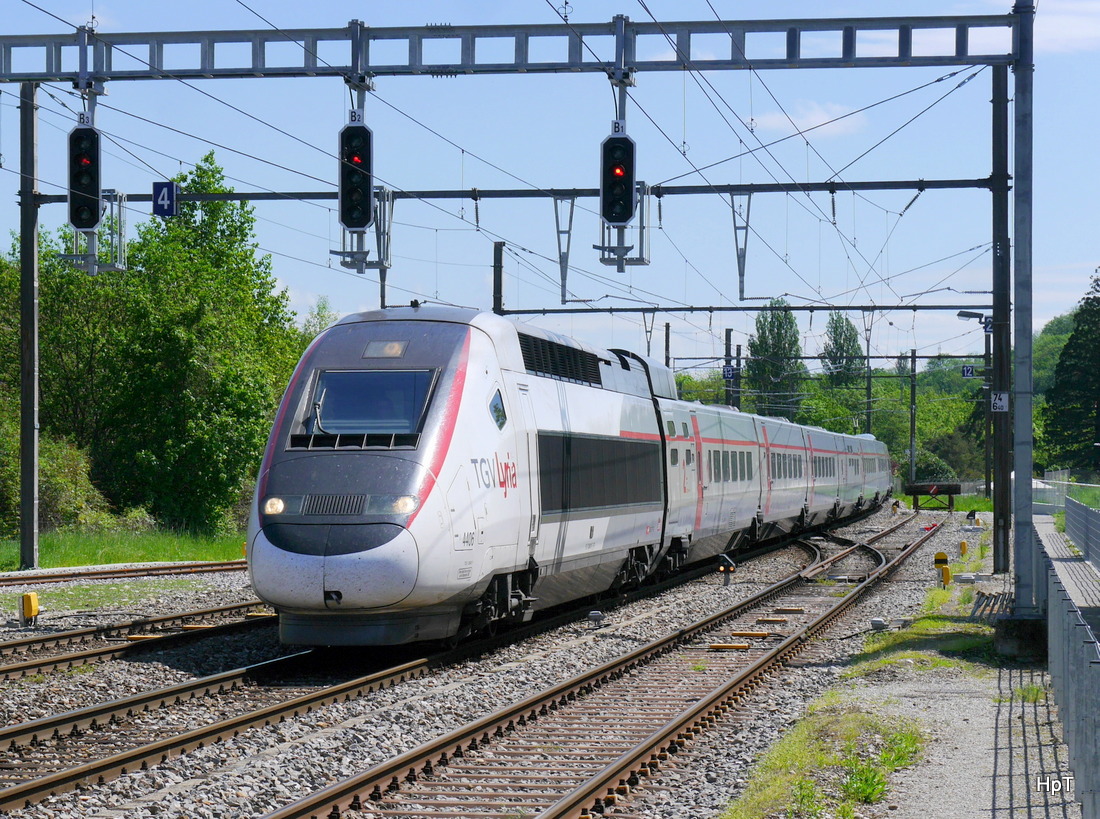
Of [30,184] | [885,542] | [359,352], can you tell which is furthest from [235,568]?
[885,542]

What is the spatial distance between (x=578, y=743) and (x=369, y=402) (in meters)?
4.58

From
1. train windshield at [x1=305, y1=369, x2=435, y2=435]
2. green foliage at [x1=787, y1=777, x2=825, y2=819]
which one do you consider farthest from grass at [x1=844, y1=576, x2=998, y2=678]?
green foliage at [x1=787, y1=777, x2=825, y2=819]

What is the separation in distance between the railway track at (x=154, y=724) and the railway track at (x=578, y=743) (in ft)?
5.01

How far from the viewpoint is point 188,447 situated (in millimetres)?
39562

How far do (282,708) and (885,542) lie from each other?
93.6 feet

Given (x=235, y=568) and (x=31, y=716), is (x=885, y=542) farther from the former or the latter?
(x=31, y=716)

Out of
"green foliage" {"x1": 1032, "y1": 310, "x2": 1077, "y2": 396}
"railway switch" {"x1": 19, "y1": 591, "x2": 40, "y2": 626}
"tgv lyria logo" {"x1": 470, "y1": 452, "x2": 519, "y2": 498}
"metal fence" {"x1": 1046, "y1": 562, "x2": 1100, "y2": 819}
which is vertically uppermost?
"green foliage" {"x1": 1032, "y1": 310, "x2": 1077, "y2": 396}

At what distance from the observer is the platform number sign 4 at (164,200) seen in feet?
60.4

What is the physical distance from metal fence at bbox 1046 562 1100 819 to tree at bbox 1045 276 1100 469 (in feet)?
268

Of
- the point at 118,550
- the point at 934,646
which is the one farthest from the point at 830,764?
the point at 118,550

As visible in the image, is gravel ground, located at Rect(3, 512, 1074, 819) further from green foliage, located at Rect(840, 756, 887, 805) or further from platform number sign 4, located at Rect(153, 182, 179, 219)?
platform number sign 4, located at Rect(153, 182, 179, 219)

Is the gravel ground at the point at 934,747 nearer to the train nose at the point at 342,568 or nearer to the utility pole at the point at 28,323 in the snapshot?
the train nose at the point at 342,568

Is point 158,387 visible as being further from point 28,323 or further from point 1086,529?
point 1086,529

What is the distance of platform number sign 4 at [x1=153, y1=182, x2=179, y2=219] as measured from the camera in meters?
18.4
